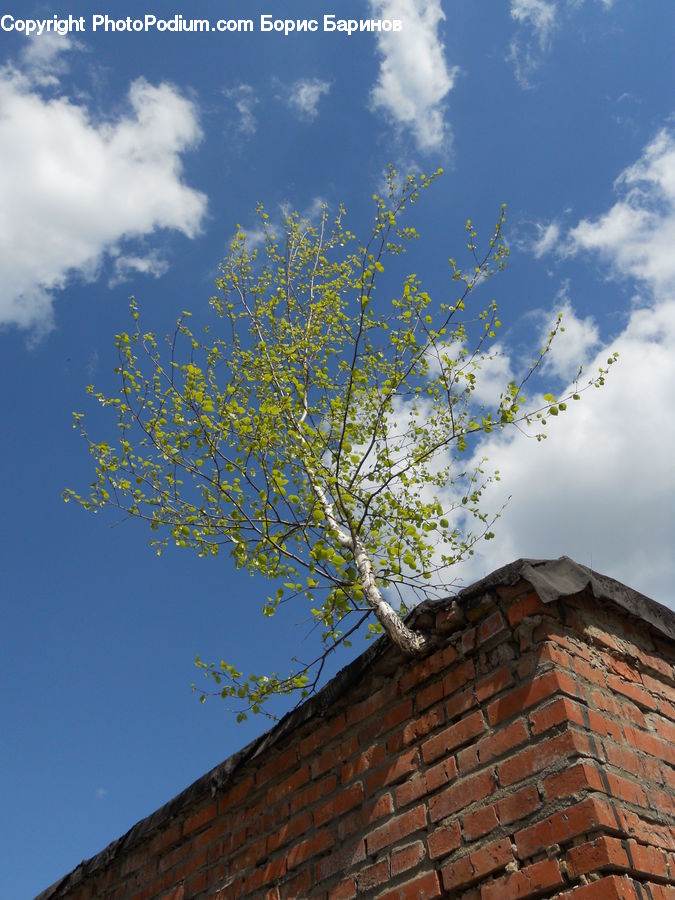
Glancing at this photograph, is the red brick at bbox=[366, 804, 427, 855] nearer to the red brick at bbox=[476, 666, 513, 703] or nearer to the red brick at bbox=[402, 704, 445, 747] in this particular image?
the red brick at bbox=[402, 704, 445, 747]

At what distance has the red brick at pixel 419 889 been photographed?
261cm

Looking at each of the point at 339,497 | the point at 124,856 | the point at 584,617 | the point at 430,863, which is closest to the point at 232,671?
the point at 124,856

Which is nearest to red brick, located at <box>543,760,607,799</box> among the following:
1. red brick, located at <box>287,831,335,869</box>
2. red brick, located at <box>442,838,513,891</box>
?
red brick, located at <box>442,838,513,891</box>

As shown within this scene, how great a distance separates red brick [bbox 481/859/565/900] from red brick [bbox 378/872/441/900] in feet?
0.76

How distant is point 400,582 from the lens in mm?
5000

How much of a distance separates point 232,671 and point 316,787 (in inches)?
65.1

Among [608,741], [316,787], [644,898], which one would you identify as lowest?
[644,898]

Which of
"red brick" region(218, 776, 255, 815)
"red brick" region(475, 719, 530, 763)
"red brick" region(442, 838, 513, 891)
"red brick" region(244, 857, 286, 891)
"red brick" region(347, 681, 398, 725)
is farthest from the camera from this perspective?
"red brick" region(218, 776, 255, 815)

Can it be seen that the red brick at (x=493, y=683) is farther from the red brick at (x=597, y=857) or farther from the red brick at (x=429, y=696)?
the red brick at (x=597, y=857)

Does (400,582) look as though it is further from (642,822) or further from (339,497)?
(642,822)

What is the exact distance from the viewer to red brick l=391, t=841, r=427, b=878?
107 inches

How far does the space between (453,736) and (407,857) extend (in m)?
0.47

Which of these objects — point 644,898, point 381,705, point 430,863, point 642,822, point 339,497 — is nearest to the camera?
point 644,898

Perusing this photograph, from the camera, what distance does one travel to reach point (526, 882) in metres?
2.31
